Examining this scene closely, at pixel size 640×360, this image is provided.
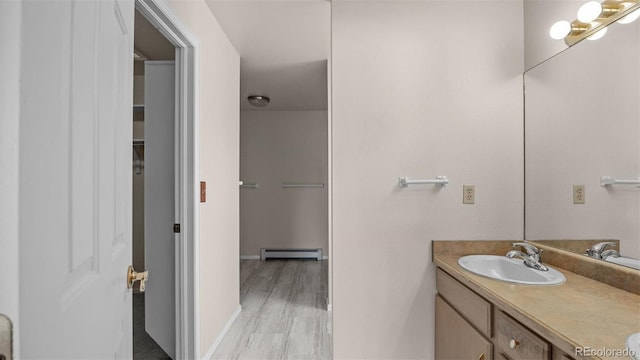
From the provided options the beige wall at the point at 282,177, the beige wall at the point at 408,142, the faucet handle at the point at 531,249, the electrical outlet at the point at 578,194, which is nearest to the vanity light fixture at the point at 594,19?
the beige wall at the point at 408,142

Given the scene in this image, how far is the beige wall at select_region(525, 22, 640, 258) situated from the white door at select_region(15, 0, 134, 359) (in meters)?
1.83

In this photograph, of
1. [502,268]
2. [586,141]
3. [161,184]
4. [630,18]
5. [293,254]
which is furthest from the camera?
[293,254]

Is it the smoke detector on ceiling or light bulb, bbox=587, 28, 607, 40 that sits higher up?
the smoke detector on ceiling

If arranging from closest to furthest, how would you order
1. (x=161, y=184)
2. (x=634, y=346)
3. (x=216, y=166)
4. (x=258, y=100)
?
(x=634, y=346)
(x=161, y=184)
(x=216, y=166)
(x=258, y=100)

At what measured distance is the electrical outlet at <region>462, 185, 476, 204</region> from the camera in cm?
206

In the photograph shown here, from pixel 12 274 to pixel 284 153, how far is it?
4890 millimetres

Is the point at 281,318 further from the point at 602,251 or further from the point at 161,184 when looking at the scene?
the point at 602,251

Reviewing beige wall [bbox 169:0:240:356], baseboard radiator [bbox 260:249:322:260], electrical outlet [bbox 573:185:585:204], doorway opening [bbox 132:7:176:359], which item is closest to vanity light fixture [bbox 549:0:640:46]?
electrical outlet [bbox 573:185:585:204]

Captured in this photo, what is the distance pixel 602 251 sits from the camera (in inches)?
A: 59.5

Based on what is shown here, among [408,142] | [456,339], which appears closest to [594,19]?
[408,142]

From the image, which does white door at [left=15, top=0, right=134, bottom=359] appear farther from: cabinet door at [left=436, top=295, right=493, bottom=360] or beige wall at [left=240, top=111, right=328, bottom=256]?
beige wall at [left=240, top=111, right=328, bottom=256]

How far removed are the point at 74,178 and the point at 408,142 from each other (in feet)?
5.82

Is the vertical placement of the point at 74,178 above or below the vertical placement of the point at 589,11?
below

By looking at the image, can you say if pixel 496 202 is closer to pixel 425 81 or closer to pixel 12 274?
pixel 425 81
